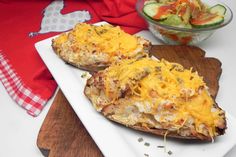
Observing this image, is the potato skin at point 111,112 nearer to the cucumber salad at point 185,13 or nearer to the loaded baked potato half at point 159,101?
the loaded baked potato half at point 159,101

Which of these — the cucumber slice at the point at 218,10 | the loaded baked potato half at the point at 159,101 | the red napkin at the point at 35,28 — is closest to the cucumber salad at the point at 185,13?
the cucumber slice at the point at 218,10

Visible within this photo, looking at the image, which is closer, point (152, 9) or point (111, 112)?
point (111, 112)

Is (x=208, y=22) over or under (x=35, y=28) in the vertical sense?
over

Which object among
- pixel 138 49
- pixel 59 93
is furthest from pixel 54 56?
pixel 138 49

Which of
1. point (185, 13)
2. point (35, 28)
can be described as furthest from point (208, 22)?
point (35, 28)

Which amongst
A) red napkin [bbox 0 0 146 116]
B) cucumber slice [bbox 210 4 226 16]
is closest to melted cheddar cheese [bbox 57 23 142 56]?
red napkin [bbox 0 0 146 116]

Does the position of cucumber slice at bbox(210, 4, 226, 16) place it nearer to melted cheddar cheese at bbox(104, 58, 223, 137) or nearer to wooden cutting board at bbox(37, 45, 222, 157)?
wooden cutting board at bbox(37, 45, 222, 157)

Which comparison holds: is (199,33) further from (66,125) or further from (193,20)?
(66,125)

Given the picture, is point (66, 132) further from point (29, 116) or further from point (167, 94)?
point (167, 94)
